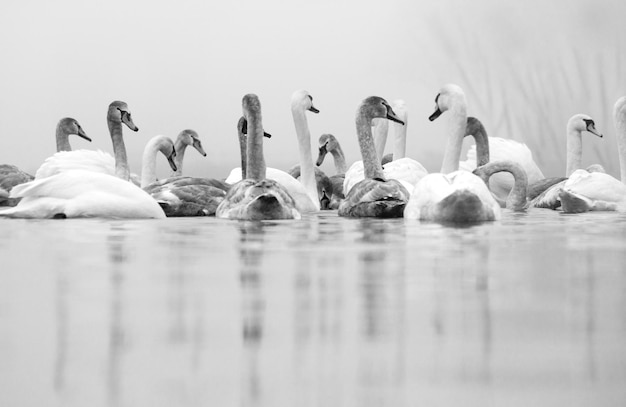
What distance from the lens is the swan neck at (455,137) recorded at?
61.3 feet

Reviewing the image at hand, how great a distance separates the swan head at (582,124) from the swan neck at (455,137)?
5.06m

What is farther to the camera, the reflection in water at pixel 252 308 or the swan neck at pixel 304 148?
the swan neck at pixel 304 148

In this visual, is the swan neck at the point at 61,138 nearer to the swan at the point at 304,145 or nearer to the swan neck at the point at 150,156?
the swan neck at the point at 150,156

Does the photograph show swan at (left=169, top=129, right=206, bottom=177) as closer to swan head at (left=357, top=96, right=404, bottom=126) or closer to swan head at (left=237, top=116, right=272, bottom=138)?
swan head at (left=237, top=116, right=272, bottom=138)

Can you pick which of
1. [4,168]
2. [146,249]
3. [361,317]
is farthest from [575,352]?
[4,168]

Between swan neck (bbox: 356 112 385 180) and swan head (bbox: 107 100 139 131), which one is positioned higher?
swan head (bbox: 107 100 139 131)

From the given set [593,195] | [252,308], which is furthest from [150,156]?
[252,308]

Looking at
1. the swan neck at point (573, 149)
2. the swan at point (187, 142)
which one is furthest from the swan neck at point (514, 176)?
the swan at point (187, 142)

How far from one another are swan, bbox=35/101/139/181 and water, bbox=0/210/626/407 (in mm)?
8161

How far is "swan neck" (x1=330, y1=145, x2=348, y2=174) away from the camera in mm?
23891

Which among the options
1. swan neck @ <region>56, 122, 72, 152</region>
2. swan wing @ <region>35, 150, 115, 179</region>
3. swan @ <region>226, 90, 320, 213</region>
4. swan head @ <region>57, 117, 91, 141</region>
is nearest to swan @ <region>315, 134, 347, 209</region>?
swan @ <region>226, 90, 320, 213</region>

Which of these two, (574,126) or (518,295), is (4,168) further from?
(518,295)

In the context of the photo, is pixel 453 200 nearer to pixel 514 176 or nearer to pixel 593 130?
pixel 514 176

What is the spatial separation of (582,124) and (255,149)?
1056 cm
